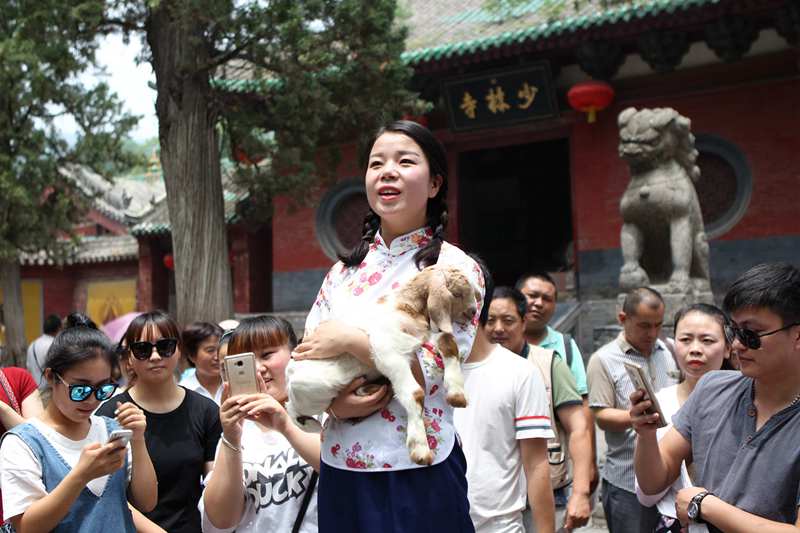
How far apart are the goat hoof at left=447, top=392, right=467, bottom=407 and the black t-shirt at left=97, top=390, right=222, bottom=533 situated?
1.46 meters

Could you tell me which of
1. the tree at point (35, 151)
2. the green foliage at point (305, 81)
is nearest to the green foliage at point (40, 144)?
the tree at point (35, 151)

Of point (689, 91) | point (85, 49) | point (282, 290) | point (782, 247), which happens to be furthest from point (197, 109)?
point (782, 247)

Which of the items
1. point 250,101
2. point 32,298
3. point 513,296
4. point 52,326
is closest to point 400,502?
point 513,296

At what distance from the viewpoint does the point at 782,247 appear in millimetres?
10266

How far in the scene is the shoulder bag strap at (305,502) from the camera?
2309 millimetres

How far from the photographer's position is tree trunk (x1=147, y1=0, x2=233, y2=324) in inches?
336

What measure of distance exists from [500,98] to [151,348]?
9.49 m

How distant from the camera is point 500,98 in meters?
11.8

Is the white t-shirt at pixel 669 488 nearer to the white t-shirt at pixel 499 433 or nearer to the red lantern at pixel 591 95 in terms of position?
the white t-shirt at pixel 499 433

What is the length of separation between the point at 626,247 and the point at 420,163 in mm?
6655

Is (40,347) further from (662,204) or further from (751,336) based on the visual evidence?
(751,336)

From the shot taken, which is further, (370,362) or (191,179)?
(191,179)

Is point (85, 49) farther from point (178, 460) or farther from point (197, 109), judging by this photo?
point (178, 460)

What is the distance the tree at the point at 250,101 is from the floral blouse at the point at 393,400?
20.9 ft
